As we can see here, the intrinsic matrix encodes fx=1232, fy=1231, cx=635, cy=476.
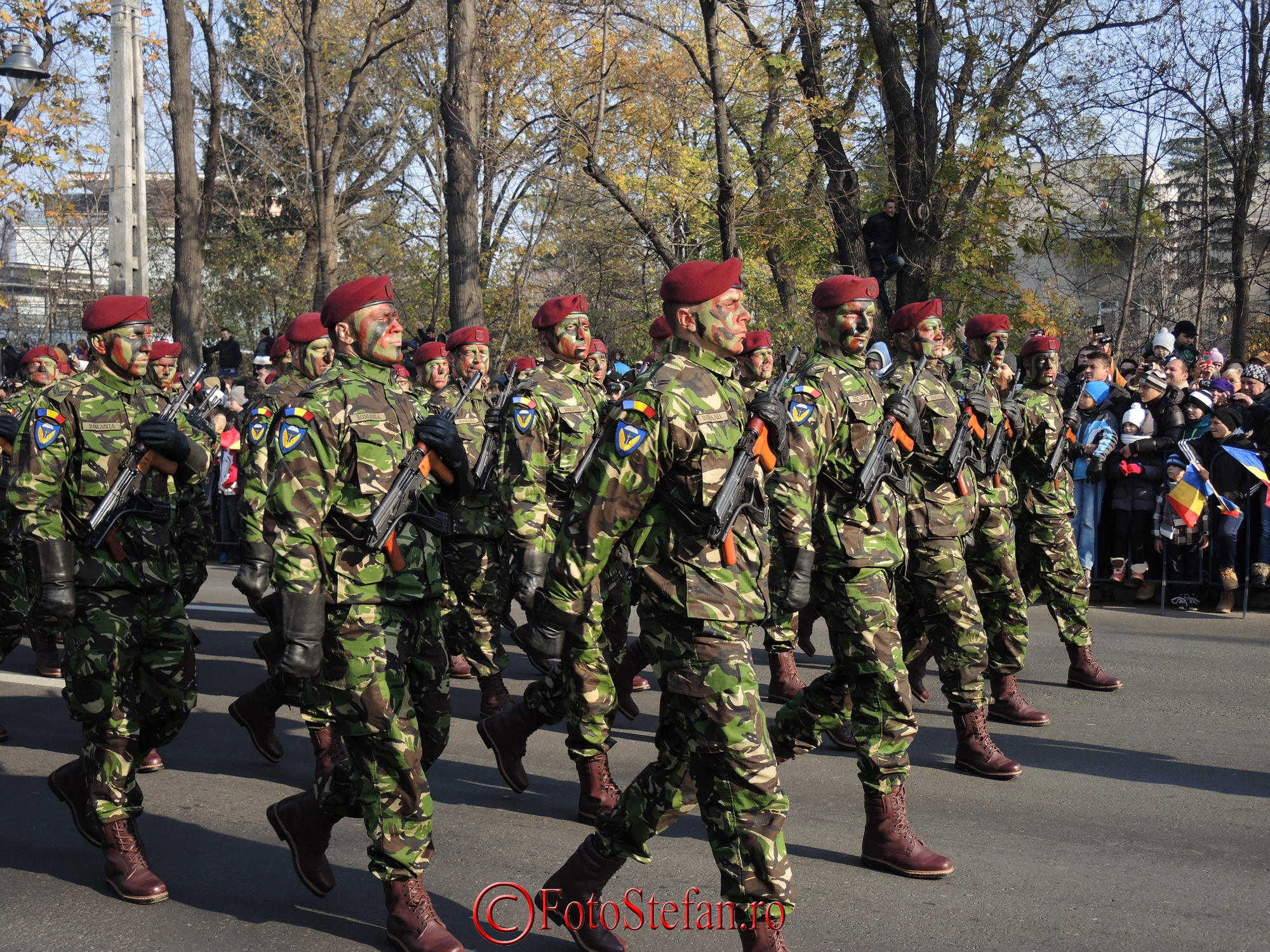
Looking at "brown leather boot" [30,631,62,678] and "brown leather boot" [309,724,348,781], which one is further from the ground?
"brown leather boot" [309,724,348,781]

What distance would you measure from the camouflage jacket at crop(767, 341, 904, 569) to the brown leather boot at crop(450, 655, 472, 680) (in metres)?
3.99

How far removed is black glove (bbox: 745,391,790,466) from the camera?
4000 millimetres

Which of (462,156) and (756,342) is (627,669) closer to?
(756,342)

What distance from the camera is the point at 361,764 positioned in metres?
4.13

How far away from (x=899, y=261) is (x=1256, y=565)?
5.75 m

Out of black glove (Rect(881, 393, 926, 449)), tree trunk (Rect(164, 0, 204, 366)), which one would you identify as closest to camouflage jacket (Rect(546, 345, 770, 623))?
black glove (Rect(881, 393, 926, 449))

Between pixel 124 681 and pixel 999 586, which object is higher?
pixel 999 586

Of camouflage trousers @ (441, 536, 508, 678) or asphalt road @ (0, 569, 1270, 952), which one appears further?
camouflage trousers @ (441, 536, 508, 678)

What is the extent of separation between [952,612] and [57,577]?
3.95m

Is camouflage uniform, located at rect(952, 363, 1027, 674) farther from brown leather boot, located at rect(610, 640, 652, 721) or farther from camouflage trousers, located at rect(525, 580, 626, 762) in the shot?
camouflage trousers, located at rect(525, 580, 626, 762)

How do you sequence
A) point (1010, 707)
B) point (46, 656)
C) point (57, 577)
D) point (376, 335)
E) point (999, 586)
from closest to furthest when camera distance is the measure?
point (376, 335), point (57, 577), point (999, 586), point (1010, 707), point (46, 656)

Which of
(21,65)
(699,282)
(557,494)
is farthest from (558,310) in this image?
(21,65)

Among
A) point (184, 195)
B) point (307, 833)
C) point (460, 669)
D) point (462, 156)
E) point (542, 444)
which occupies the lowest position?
point (460, 669)

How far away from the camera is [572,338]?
660 cm
